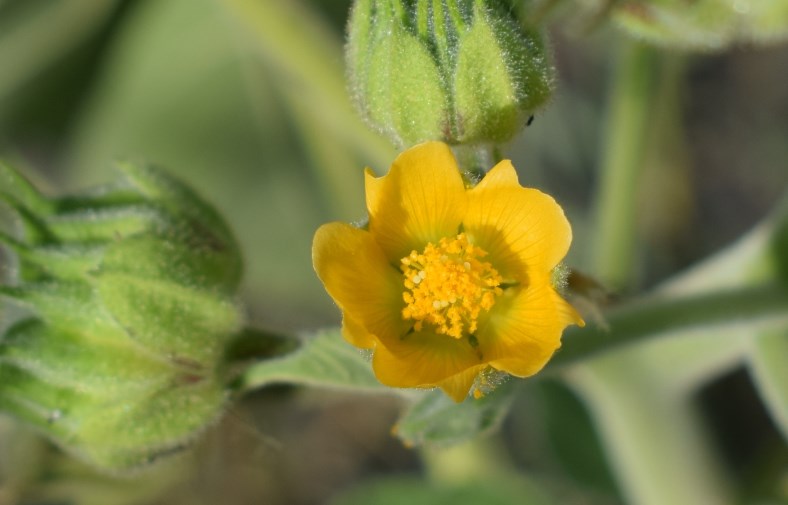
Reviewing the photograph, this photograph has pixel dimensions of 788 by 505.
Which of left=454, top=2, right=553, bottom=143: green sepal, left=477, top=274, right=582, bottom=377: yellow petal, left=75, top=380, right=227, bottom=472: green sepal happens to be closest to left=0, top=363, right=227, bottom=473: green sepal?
left=75, top=380, right=227, bottom=472: green sepal

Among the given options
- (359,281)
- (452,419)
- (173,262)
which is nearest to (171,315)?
(173,262)

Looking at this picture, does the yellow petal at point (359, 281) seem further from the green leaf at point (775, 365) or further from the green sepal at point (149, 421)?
the green leaf at point (775, 365)

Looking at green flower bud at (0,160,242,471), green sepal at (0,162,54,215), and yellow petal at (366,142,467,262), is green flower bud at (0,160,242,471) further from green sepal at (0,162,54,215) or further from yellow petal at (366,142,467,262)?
yellow petal at (366,142,467,262)

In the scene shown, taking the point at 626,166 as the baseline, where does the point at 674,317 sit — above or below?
above

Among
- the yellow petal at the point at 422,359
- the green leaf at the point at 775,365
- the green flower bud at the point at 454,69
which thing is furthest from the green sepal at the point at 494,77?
the green leaf at the point at 775,365

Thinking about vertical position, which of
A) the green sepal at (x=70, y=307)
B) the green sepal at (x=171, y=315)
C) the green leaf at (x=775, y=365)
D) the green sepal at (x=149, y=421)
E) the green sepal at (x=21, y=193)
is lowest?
the green leaf at (x=775, y=365)

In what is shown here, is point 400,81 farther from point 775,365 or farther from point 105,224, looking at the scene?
point 775,365

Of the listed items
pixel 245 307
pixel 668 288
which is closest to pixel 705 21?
pixel 668 288
